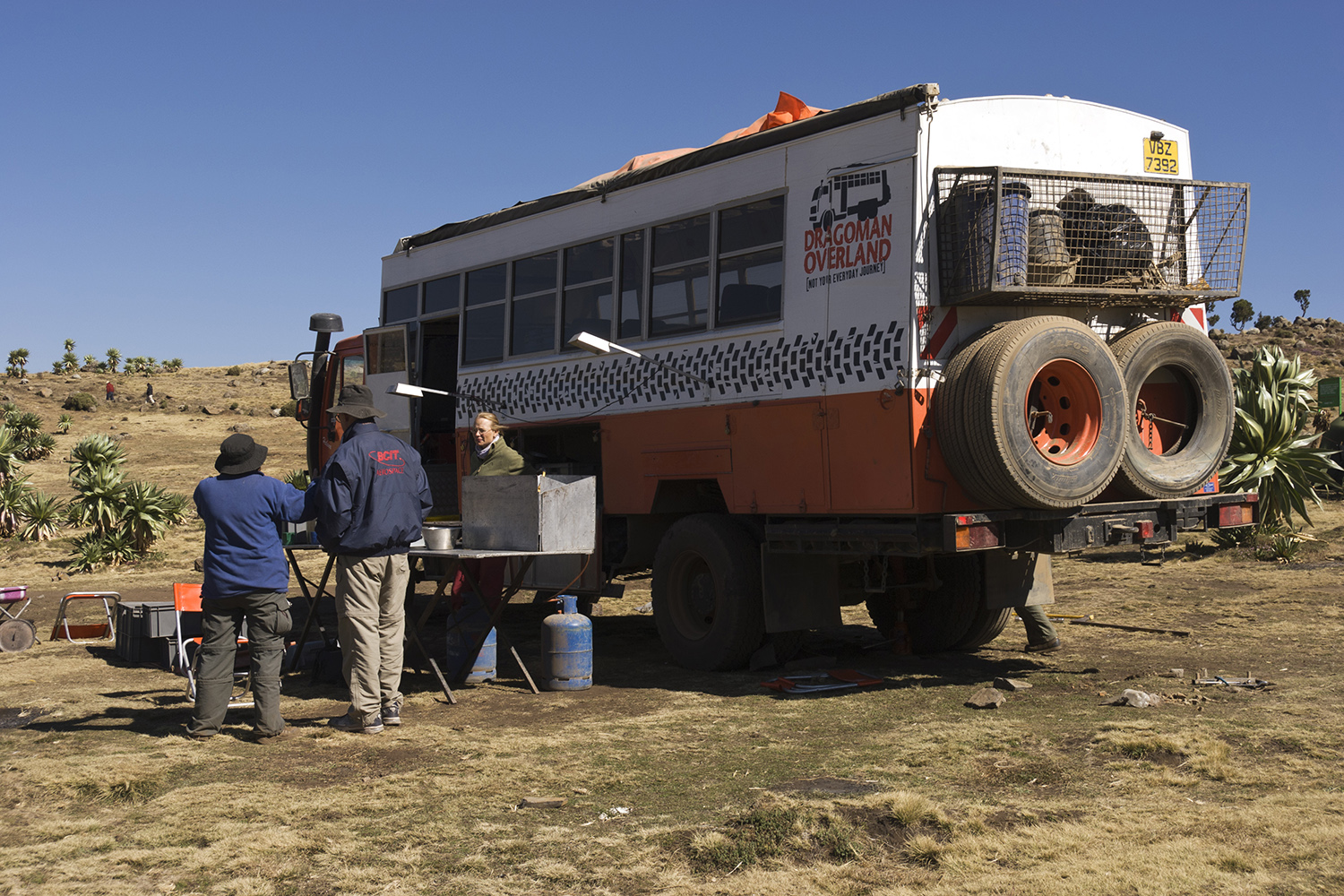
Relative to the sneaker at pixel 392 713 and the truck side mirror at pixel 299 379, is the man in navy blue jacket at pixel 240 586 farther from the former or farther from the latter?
the truck side mirror at pixel 299 379

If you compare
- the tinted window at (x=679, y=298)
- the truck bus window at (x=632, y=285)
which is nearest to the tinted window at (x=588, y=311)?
the truck bus window at (x=632, y=285)

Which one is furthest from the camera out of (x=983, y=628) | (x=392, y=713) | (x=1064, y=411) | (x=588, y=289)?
(x=588, y=289)

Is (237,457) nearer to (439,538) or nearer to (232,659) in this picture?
(232,659)

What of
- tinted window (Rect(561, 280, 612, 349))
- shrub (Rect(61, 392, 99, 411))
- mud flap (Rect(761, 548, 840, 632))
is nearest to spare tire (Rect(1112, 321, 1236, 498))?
mud flap (Rect(761, 548, 840, 632))

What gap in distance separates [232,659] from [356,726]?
A: 82 centimetres

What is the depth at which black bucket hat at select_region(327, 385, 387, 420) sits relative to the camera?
24.3ft

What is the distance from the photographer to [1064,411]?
7473 millimetres

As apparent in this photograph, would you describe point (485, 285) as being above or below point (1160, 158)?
below

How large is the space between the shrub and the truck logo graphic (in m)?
42.4

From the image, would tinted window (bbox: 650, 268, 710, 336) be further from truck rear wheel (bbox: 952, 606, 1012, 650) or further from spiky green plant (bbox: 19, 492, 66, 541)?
spiky green plant (bbox: 19, 492, 66, 541)

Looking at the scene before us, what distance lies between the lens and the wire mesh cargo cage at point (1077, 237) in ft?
23.6

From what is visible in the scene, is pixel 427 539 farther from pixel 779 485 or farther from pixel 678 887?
pixel 678 887

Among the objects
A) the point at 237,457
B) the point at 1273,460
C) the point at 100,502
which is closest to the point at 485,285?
the point at 237,457

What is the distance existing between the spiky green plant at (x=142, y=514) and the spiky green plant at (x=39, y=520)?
2140 mm
